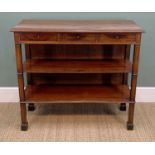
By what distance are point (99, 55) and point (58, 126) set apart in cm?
61

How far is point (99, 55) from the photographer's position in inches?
74.8

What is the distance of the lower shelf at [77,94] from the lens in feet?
5.68

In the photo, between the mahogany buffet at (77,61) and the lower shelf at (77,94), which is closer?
the mahogany buffet at (77,61)

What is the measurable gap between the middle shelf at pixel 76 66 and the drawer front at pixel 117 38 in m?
0.21

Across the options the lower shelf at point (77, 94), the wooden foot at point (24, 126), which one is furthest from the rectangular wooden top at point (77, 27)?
the wooden foot at point (24, 126)

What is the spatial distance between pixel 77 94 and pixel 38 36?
0.52 meters

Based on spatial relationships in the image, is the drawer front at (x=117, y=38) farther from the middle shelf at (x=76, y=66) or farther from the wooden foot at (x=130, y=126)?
the wooden foot at (x=130, y=126)

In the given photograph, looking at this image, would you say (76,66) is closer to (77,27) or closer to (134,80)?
(77,27)

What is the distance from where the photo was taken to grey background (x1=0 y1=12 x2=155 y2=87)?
192 cm

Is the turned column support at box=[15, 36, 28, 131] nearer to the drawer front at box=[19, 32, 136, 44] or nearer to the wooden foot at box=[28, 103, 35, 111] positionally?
the drawer front at box=[19, 32, 136, 44]

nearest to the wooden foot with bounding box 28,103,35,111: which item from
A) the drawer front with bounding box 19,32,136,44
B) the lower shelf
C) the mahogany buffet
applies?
the mahogany buffet
